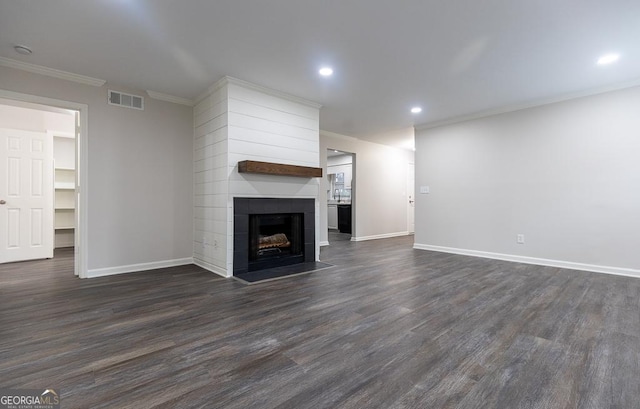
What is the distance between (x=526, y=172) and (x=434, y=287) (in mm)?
2765

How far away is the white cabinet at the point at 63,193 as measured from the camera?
557cm

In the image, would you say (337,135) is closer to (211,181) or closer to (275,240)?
(275,240)

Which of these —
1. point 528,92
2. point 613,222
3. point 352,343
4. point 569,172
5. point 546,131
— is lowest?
point 352,343

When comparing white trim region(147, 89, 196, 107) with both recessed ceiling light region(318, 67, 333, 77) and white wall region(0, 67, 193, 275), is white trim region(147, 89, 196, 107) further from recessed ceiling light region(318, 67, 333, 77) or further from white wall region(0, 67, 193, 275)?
recessed ceiling light region(318, 67, 333, 77)

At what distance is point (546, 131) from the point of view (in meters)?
4.32

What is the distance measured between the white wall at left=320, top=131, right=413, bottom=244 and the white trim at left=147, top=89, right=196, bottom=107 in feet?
8.98

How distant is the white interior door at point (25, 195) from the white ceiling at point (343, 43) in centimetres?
211

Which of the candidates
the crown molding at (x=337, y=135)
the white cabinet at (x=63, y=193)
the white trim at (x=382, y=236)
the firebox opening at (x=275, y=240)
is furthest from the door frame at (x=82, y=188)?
the white trim at (x=382, y=236)

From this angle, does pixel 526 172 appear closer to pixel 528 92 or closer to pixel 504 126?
pixel 504 126

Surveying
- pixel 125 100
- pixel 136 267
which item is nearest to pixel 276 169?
pixel 125 100

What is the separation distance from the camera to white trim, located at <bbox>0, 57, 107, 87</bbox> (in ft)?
10.2

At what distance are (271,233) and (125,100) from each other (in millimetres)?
2641

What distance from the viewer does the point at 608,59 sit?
10.1 ft

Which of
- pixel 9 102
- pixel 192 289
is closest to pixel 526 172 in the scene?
pixel 192 289
